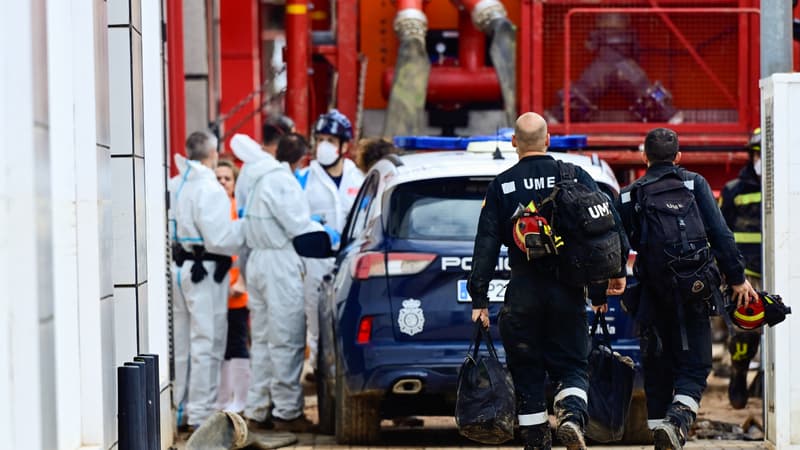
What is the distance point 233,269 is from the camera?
11727 millimetres

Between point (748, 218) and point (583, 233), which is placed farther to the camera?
point (748, 218)

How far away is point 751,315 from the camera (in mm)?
7934

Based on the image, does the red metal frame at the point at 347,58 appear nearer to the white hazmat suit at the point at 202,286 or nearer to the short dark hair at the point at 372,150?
the short dark hair at the point at 372,150

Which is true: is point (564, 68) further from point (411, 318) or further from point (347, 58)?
point (411, 318)

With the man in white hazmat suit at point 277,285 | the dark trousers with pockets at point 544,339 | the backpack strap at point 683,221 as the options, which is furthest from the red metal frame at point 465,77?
the dark trousers with pockets at point 544,339

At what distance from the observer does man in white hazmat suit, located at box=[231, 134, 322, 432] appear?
1063 centimetres

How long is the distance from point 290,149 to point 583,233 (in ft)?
14.4

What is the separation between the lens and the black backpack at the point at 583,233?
7.34 meters

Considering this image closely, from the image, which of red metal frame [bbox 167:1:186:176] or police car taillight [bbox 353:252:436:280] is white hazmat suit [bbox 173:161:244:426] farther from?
red metal frame [bbox 167:1:186:176]

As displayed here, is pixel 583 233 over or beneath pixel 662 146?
beneath

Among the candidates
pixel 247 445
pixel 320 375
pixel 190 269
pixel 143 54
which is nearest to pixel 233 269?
pixel 190 269

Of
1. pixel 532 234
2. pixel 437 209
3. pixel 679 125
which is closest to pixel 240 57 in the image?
pixel 679 125

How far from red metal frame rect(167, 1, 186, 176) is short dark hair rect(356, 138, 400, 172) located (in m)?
2.10

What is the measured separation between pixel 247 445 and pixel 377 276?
1293 mm
